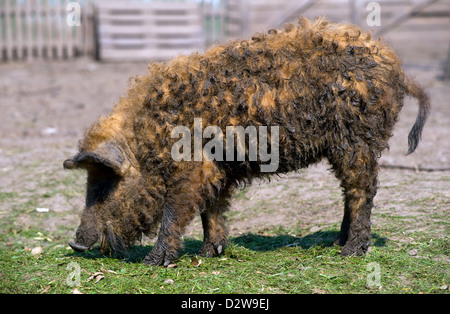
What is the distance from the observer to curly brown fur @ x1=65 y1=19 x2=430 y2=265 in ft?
15.2

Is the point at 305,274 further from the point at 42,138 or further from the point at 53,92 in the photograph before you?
the point at 53,92

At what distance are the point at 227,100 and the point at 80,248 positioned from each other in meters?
1.77

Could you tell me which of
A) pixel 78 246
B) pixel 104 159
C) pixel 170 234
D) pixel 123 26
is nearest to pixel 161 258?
pixel 170 234

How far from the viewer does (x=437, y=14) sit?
1800 centimetres

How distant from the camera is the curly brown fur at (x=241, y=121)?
4.64 metres

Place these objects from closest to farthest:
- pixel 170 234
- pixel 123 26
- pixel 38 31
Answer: pixel 170 234
pixel 38 31
pixel 123 26

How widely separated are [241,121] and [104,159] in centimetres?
113

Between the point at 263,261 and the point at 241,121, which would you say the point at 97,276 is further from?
the point at 241,121

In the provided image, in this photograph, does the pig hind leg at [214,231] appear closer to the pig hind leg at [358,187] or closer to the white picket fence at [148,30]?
the pig hind leg at [358,187]

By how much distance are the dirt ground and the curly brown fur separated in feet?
4.09

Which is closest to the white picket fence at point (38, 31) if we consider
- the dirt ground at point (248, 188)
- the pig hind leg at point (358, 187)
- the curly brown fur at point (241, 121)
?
the dirt ground at point (248, 188)

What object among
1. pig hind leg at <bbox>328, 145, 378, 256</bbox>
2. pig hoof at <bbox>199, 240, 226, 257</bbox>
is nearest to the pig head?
pig hoof at <bbox>199, 240, 226, 257</bbox>

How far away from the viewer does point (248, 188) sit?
6.98 m
